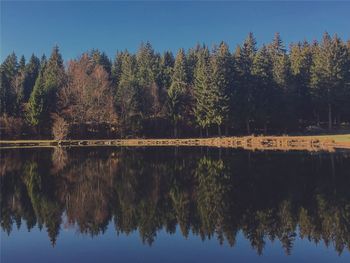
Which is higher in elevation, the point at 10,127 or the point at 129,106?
the point at 129,106

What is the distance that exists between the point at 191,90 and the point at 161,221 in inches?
2546

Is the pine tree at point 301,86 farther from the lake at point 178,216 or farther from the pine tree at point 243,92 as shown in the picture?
the lake at point 178,216

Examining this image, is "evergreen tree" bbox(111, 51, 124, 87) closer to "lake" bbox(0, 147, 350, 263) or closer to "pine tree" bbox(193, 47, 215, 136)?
"pine tree" bbox(193, 47, 215, 136)

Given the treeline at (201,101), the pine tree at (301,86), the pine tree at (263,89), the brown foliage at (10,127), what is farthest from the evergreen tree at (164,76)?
the brown foliage at (10,127)

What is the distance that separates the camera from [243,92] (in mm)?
73812

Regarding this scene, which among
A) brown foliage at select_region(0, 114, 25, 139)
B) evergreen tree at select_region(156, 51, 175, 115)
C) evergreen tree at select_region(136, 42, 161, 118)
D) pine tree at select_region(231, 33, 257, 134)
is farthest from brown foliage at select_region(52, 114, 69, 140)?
pine tree at select_region(231, 33, 257, 134)

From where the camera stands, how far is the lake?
12.5 m

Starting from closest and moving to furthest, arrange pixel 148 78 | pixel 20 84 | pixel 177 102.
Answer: pixel 177 102
pixel 20 84
pixel 148 78

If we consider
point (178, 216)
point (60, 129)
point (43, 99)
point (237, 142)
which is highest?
point (43, 99)

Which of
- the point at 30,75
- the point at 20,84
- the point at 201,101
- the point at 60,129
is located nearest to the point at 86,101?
the point at 60,129

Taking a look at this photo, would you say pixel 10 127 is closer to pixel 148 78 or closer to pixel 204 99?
pixel 148 78

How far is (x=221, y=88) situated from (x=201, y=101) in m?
4.30

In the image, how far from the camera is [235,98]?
72.0m

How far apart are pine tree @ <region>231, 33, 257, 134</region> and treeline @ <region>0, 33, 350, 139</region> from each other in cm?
18
